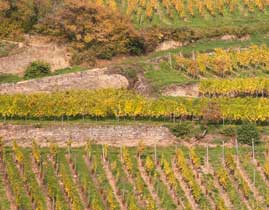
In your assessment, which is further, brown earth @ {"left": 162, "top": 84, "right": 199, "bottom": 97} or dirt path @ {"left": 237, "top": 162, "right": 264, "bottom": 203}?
brown earth @ {"left": 162, "top": 84, "right": 199, "bottom": 97}

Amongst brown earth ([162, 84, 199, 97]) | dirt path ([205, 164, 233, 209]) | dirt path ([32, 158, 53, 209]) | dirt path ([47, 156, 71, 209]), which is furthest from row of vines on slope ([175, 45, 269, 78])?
dirt path ([32, 158, 53, 209])

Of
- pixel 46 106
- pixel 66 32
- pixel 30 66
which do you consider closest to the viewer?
pixel 46 106

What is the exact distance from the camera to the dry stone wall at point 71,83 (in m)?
48.0

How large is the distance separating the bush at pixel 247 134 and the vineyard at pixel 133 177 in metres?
0.57

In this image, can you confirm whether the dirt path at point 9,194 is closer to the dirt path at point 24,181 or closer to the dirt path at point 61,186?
the dirt path at point 24,181

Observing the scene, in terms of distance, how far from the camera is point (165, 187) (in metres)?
38.1

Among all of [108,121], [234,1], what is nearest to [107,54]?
[108,121]

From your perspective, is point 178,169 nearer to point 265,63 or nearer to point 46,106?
point 46,106

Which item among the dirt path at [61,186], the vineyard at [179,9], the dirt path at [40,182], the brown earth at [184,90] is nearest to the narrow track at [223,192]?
the dirt path at [61,186]

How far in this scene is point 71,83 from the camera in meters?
49.1

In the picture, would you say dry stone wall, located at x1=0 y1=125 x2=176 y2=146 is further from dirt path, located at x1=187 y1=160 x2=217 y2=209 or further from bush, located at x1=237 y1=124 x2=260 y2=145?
bush, located at x1=237 y1=124 x2=260 y2=145

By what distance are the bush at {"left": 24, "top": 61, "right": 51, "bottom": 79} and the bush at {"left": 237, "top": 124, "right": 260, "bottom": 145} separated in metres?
15.8

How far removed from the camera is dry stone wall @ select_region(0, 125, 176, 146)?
41.5 meters

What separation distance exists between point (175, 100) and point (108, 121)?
4.24 m
